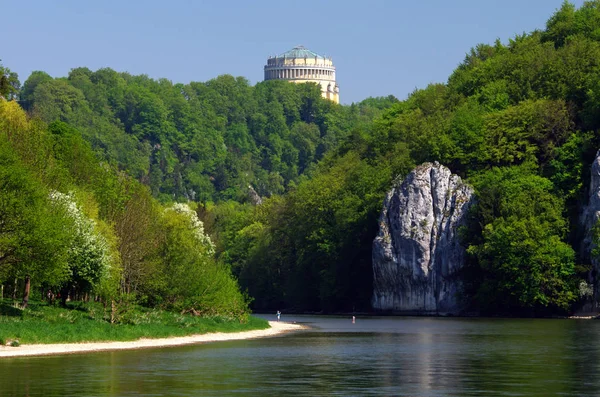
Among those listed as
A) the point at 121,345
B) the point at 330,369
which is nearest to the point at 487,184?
the point at 121,345

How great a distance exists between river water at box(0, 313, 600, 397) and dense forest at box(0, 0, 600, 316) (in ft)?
41.4

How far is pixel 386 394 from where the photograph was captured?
1802 inches

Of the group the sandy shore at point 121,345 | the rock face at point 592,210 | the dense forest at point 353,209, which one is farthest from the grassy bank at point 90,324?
the rock face at point 592,210

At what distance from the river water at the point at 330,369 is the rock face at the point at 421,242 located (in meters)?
56.4

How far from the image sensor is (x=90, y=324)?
7506cm

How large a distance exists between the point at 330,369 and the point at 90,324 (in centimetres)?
2270

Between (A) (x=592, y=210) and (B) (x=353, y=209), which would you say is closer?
(A) (x=592, y=210)

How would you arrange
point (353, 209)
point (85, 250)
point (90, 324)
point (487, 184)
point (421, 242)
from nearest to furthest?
point (90, 324), point (85, 250), point (487, 184), point (421, 242), point (353, 209)

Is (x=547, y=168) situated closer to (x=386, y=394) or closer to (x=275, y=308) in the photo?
(x=275, y=308)

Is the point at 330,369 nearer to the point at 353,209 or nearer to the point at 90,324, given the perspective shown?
the point at 90,324

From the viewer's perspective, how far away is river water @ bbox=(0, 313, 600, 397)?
4694 centimetres

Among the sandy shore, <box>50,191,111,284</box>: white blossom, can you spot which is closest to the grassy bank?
the sandy shore

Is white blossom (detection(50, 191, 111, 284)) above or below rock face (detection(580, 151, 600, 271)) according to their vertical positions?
below

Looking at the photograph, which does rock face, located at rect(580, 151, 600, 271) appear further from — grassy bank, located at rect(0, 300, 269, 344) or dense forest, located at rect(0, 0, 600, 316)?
grassy bank, located at rect(0, 300, 269, 344)
